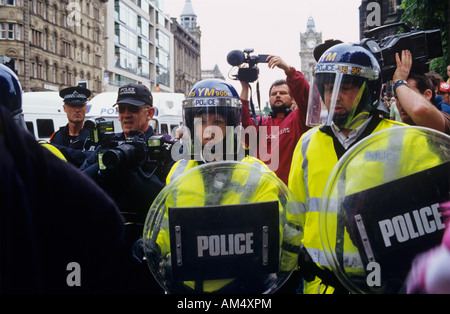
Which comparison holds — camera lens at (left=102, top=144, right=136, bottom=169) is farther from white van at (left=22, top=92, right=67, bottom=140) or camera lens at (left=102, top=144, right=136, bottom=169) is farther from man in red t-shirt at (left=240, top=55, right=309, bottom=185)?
white van at (left=22, top=92, right=67, bottom=140)

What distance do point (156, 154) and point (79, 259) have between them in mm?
1638

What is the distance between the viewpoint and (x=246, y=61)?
3.37 metres

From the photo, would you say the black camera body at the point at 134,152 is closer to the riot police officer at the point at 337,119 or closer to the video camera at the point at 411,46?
the riot police officer at the point at 337,119

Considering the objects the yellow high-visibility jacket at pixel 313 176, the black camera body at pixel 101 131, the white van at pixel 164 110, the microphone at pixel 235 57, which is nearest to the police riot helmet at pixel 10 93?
the black camera body at pixel 101 131

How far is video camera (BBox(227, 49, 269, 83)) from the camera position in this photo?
332 cm

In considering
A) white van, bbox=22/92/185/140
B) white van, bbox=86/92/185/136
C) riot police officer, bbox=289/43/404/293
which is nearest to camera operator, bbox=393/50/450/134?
riot police officer, bbox=289/43/404/293

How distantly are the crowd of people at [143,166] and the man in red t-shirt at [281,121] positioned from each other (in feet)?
0.04

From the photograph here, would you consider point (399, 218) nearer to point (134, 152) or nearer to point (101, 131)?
point (134, 152)

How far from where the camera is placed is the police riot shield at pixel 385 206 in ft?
4.18

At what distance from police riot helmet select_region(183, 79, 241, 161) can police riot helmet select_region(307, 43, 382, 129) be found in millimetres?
451

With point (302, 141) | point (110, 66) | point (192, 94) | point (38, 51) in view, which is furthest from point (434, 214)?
point (110, 66)

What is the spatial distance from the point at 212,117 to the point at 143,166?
2.62 feet

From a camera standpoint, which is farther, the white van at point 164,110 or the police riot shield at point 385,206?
the white van at point 164,110
